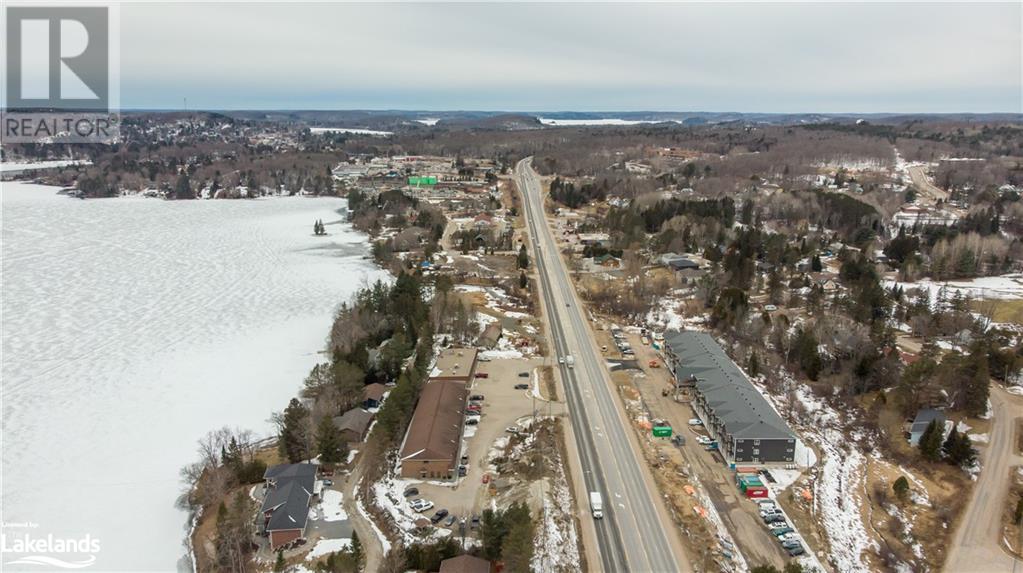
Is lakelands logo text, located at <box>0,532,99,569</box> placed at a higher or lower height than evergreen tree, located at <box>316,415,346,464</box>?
lower

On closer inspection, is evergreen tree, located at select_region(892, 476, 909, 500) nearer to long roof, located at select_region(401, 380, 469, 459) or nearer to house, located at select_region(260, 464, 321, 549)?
long roof, located at select_region(401, 380, 469, 459)

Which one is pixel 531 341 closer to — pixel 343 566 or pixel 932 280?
pixel 343 566

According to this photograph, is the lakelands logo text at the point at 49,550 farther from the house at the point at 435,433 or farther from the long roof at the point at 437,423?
the long roof at the point at 437,423

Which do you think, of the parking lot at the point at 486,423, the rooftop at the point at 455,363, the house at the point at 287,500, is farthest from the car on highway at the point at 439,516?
the rooftop at the point at 455,363

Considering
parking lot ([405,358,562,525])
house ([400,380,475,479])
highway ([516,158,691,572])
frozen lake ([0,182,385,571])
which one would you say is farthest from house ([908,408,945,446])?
frozen lake ([0,182,385,571])

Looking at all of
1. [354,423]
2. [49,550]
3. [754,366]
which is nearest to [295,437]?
[354,423]
